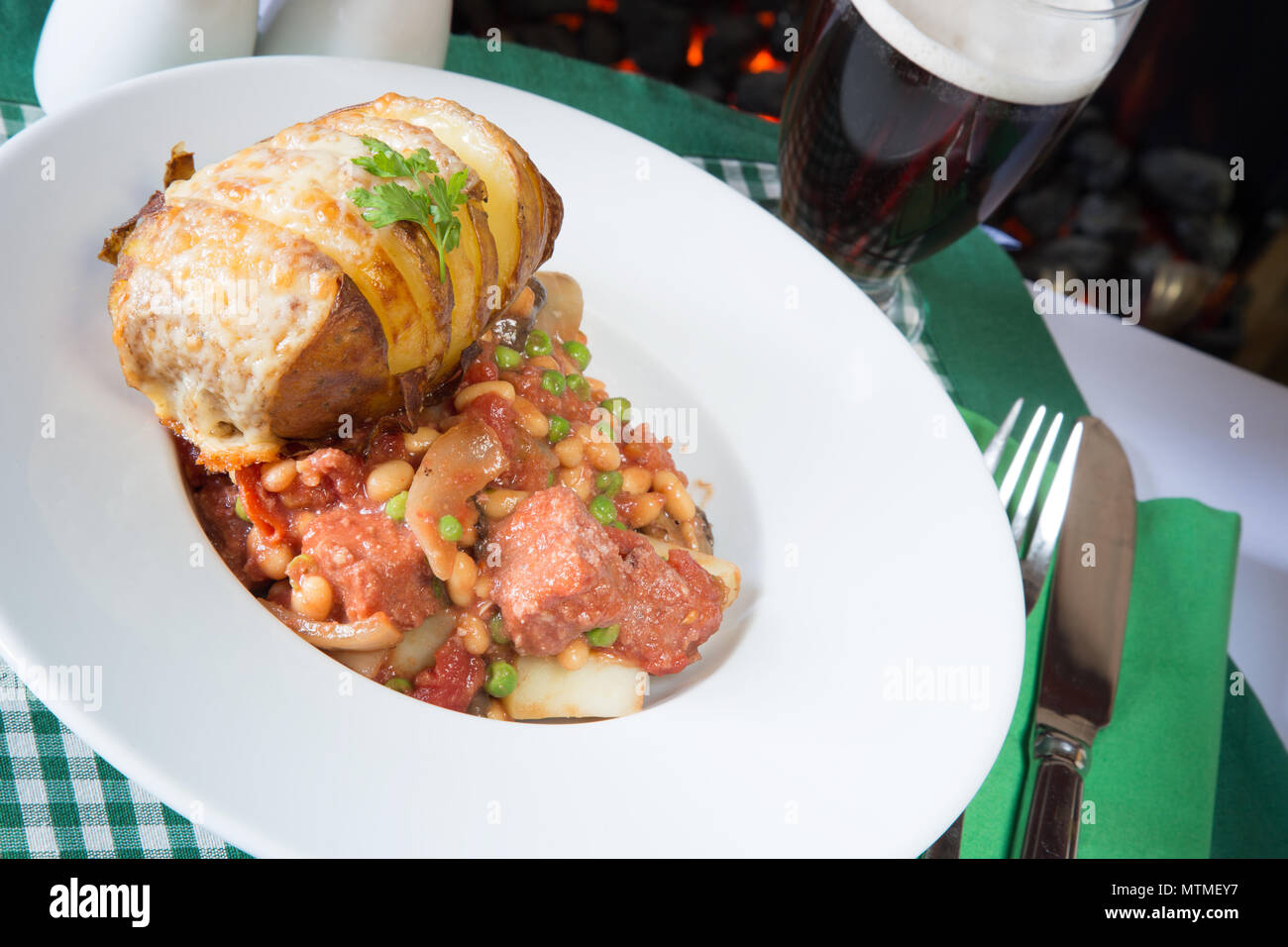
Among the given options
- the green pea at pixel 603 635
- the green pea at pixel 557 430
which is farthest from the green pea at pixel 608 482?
the green pea at pixel 603 635

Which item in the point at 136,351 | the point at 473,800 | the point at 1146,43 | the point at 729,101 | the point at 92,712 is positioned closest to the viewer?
the point at 92,712

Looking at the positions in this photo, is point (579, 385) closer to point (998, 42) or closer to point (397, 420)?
point (397, 420)

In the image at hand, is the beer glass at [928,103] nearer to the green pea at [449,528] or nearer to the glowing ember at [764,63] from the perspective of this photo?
the green pea at [449,528]

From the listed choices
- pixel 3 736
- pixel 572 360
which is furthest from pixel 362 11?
pixel 3 736

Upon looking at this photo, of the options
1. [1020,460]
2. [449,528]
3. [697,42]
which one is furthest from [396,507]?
[697,42]

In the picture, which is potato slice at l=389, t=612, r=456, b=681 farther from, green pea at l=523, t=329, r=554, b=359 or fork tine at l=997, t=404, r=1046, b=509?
fork tine at l=997, t=404, r=1046, b=509

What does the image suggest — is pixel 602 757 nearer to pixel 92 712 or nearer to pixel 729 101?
pixel 92 712
